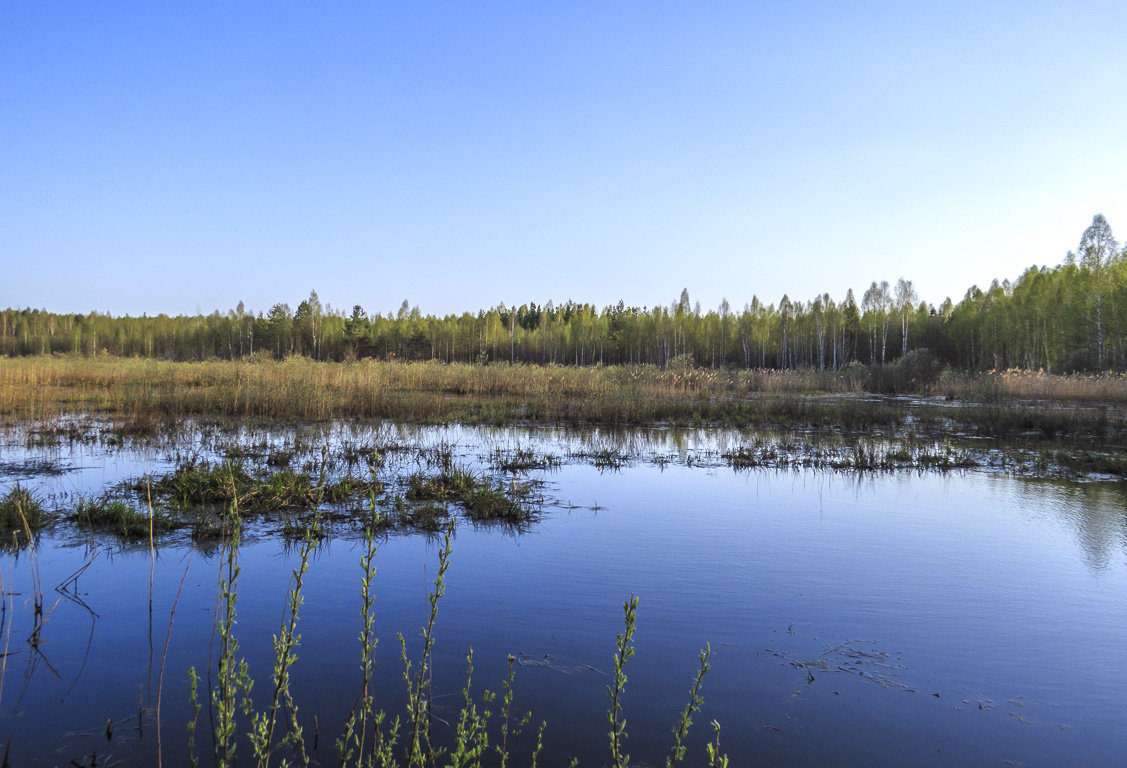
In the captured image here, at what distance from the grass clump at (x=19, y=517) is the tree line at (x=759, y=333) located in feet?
111

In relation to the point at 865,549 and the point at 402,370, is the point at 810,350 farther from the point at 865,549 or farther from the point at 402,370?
the point at 865,549

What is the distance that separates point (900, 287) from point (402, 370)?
49.3m

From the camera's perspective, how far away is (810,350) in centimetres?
6281

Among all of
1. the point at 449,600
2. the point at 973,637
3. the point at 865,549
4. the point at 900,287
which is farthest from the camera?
the point at 900,287

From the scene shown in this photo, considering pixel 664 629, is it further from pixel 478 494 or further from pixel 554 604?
pixel 478 494

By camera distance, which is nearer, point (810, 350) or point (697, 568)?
point (697, 568)

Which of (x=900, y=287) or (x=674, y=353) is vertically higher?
(x=900, y=287)

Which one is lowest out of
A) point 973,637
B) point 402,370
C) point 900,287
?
point 973,637

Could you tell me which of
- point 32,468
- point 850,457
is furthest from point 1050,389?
point 32,468

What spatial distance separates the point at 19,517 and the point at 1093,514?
11.6 m

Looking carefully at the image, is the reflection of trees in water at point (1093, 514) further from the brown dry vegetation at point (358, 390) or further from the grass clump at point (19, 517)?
the brown dry vegetation at point (358, 390)

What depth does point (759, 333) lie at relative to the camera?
65.4 meters

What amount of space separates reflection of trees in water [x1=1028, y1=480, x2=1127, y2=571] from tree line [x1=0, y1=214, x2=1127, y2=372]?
31790mm

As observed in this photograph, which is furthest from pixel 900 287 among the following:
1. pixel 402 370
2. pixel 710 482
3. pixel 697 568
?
pixel 697 568
